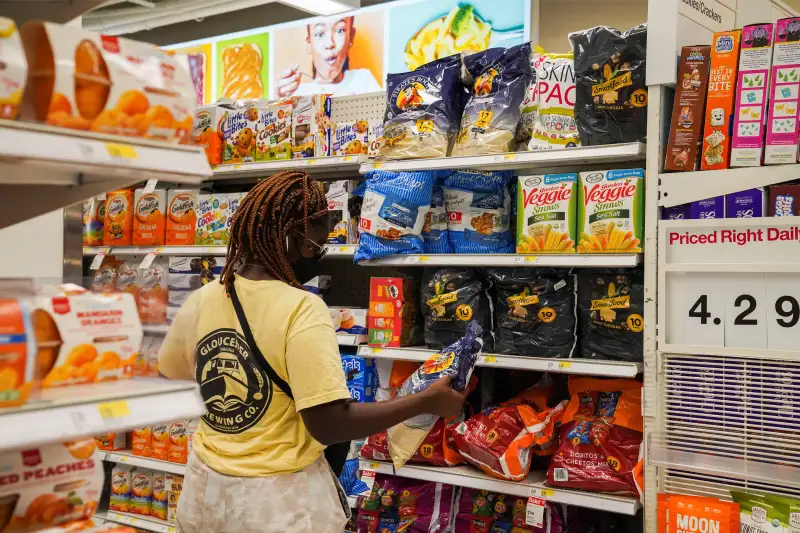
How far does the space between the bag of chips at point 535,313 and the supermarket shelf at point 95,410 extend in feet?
7.08

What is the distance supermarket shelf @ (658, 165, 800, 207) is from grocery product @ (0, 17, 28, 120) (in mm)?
2286

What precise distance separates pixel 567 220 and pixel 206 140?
2.09 meters

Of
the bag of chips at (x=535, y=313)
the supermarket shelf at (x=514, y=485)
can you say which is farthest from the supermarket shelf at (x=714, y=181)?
the supermarket shelf at (x=514, y=485)

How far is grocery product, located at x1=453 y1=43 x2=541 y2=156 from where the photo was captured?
329 centimetres

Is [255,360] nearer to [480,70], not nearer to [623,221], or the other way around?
[623,221]

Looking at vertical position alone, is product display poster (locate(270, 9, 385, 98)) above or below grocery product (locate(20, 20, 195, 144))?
above

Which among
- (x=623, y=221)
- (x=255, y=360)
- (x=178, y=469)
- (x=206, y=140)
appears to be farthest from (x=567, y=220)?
(x=178, y=469)

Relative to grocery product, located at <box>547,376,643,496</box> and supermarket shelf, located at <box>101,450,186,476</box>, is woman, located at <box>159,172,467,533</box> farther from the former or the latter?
supermarket shelf, located at <box>101,450,186,476</box>

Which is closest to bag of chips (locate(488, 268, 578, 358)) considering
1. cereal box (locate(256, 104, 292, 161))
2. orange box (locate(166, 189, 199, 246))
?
cereal box (locate(256, 104, 292, 161))

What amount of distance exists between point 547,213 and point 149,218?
7.85ft

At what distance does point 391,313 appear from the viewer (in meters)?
3.56

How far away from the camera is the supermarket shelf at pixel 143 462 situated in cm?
425

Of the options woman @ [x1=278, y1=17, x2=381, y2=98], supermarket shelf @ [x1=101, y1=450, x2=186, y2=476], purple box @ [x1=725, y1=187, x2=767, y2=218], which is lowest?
supermarket shelf @ [x1=101, y1=450, x2=186, y2=476]

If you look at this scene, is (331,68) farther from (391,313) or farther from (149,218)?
(391,313)
